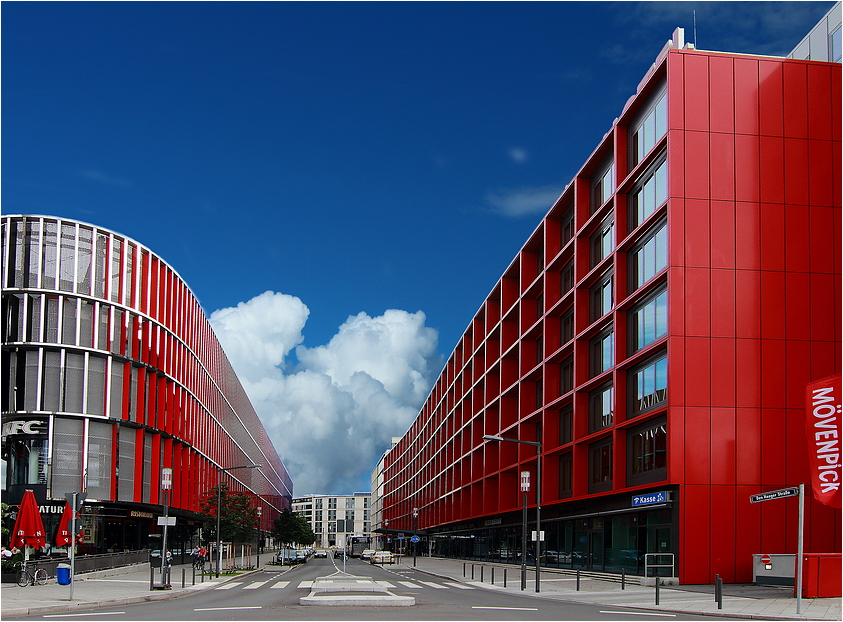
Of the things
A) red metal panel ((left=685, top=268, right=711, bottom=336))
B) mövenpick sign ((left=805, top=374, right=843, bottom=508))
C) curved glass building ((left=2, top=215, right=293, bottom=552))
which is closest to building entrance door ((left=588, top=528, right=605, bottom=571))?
red metal panel ((left=685, top=268, right=711, bottom=336))

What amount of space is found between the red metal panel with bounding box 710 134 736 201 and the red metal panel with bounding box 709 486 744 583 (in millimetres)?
13321

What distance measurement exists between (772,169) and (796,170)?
1.10 m

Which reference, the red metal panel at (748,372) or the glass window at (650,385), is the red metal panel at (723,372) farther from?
the glass window at (650,385)

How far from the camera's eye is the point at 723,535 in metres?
37.7

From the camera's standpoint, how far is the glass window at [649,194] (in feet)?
137

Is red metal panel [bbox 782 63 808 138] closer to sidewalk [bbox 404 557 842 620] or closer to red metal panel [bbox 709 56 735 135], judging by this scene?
red metal panel [bbox 709 56 735 135]

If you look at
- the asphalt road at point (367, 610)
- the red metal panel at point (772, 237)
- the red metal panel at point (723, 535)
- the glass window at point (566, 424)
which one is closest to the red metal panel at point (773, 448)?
the red metal panel at point (723, 535)

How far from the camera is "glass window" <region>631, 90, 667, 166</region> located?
42250mm

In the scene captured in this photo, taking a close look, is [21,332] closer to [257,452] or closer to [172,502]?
[172,502]

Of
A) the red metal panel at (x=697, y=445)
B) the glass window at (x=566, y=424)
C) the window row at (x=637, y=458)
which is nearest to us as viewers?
the red metal panel at (x=697, y=445)

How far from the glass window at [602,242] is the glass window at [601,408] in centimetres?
759

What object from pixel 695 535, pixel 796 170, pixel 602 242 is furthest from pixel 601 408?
pixel 796 170

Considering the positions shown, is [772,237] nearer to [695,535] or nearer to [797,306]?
[797,306]

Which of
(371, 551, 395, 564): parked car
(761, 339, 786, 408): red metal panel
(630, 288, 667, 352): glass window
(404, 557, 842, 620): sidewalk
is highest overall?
(630, 288, 667, 352): glass window
